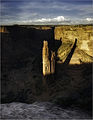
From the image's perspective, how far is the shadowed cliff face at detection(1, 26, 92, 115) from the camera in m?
15.2

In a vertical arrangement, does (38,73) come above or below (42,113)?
above

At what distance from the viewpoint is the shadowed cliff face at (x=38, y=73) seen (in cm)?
1524

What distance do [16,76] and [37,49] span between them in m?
15.6

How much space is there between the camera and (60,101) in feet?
43.8

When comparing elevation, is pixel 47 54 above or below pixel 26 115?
above

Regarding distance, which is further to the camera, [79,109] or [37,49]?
[37,49]

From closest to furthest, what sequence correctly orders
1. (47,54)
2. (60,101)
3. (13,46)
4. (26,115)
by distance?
1. (26,115)
2. (60,101)
3. (47,54)
4. (13,46)

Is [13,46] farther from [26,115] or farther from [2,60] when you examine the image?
[26,115]

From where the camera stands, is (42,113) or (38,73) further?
(38,73)

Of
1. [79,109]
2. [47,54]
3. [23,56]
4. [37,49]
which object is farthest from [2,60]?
[79,109]

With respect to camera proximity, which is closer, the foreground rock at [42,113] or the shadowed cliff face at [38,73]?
the foreground rock at [42,113]

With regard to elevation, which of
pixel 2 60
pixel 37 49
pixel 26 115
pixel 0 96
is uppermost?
pixel 37 49

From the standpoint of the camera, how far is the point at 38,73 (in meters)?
26.1

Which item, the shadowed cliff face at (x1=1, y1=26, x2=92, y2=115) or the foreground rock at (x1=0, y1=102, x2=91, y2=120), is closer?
the foreground rock at (x1=0, y1=102, x2=91, y2=120)
